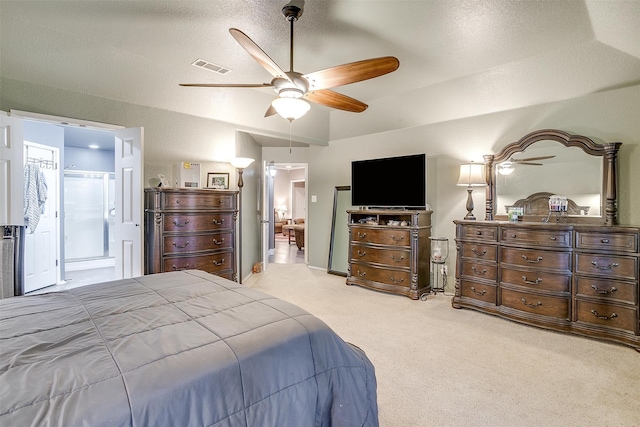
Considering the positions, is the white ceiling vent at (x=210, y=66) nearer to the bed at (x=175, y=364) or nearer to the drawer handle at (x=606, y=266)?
the bed at (x=175, y=364)

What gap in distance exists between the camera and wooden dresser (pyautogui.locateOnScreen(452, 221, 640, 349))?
2729mm

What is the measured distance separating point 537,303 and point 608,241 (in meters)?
0.86

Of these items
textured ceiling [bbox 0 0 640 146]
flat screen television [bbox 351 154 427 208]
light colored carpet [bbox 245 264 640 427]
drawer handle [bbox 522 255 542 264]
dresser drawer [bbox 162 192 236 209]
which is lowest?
light colored carpet [bbox 245 264 640 427]

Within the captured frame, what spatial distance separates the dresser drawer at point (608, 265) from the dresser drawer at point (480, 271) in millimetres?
743

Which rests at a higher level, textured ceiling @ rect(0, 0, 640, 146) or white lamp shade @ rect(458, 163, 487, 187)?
textured ceiling @ rect(0, 0, 640, 146)

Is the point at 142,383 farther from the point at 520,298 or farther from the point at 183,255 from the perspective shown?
the point at 520,298

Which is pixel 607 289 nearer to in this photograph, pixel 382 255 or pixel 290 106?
pixel 382 255

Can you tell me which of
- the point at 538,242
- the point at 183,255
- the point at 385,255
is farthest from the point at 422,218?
the point at 183,255

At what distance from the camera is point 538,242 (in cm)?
315

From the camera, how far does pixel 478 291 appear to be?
3.59 m

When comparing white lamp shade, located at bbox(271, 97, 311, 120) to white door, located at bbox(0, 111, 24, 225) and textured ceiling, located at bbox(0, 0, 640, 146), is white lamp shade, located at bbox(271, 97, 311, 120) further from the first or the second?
white door, located at bbox(0, 111, 24, 225)

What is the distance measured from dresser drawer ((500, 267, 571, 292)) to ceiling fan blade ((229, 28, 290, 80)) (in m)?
3.06

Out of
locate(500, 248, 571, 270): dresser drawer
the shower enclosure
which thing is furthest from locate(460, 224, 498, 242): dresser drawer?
the shower enclosure

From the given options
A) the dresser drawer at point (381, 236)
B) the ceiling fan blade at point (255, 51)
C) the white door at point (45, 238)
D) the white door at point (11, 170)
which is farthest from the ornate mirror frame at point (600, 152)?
the white door at point (45, 238)
